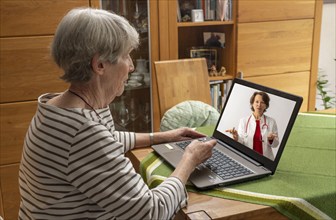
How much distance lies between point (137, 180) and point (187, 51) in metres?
2.17

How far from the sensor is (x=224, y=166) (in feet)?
4.34

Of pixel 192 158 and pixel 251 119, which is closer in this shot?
pixel 192 158

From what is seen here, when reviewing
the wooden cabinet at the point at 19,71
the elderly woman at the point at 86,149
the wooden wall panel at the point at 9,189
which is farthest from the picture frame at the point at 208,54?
the elderly woman at the point at 86,149

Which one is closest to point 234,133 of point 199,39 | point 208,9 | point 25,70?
point 25,70

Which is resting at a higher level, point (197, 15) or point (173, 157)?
point (197, 15)

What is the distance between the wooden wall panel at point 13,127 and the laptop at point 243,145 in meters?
1.25

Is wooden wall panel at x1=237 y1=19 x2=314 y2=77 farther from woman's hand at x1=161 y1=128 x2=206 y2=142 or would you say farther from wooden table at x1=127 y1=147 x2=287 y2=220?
wooden table at x1=127 y1=147 x2=287 y2=220

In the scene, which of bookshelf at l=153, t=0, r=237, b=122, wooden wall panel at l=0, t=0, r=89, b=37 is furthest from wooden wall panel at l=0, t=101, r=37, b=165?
bookshelf at l=153, t=0, r=237, b=122

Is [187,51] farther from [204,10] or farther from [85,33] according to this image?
[85,33]

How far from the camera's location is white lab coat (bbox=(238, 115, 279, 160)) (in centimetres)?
130

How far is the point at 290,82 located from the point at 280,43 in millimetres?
335

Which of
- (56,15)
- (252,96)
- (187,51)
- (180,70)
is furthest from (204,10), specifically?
(252,96)

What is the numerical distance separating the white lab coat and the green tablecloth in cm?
9

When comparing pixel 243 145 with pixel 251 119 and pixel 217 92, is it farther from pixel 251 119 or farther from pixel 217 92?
pixel 217 92
